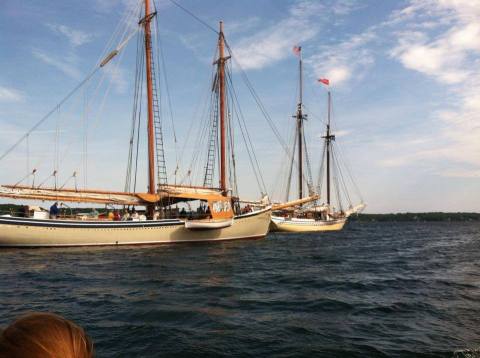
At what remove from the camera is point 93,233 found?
86.7 feet

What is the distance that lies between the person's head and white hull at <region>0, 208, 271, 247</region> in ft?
86.5

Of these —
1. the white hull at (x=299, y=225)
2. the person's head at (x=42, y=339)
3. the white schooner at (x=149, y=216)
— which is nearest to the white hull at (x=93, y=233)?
the white schooner at (x=149, y=216)

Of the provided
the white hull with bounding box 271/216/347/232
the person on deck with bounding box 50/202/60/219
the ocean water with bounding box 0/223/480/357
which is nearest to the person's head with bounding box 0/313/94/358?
the ocean water with bounding box 0/223/480/357

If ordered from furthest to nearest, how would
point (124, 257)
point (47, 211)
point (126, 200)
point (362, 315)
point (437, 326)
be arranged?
point (126, 200) → point (47, 211) → point (124, 257) → point (362, 315) → point (437, 326)

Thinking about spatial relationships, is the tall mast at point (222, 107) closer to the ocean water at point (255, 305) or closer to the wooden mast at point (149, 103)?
the wooden mast at point (149, 103)

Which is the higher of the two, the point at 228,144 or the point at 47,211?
the point at 228,144

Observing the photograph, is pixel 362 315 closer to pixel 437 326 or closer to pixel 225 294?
pixel 437 326

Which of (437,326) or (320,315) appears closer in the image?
(437,326)

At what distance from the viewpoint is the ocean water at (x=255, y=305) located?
726 centimetres

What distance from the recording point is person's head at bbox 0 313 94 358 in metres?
1.40

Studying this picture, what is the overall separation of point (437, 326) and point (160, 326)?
6.00m

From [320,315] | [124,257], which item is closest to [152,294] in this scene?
[320,315]

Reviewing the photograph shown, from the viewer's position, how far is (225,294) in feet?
38.5

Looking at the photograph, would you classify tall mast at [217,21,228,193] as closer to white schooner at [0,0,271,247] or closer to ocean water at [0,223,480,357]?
white schooner at [0,0,271,247]
